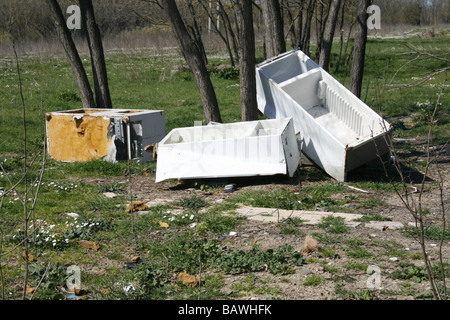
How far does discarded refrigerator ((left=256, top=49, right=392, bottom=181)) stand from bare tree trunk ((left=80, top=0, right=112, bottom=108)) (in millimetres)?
3895

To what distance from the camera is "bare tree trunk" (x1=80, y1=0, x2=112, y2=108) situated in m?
12.1

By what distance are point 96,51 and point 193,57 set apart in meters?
2.93

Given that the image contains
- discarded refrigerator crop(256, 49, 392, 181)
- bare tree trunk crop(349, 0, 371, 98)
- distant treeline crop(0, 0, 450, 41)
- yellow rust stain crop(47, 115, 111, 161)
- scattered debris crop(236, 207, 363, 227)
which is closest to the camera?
scattered debris crop(236, 207, 363, 227)

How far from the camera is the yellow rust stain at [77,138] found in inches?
392

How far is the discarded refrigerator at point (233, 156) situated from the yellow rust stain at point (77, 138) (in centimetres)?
189

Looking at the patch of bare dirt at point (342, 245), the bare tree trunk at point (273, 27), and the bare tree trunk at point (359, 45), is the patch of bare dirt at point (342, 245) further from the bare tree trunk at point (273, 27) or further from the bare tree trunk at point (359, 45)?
the bare tree trunk at point (359, 45)

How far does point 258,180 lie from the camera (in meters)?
8.46

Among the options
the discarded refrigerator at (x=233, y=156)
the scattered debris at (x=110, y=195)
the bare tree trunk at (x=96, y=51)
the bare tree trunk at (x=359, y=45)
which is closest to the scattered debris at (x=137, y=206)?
the scattered debris at (x=110, y=195)

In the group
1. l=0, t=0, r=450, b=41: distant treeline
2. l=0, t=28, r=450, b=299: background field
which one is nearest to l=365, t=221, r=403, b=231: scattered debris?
l=0, t=28, r=450, b=299: background field

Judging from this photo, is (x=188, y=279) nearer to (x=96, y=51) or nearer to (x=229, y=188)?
(x=229, y=188)

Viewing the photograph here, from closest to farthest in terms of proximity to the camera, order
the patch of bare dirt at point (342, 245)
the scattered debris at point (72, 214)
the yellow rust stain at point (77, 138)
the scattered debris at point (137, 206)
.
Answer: the patch of bare dirt at point (342, 245) → the scattered debris at point (72, 214) → the scattered debris at point (137, 206) → the yellow rust stain at point (77, 138)

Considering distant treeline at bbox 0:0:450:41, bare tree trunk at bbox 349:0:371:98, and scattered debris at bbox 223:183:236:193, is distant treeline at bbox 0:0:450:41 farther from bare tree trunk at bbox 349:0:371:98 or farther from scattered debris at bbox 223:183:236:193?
scattered debris at bbox 223:183:236:193

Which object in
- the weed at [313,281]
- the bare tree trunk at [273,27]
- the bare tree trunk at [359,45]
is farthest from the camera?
the bare tree trunk at [359,45]

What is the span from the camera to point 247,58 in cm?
1026
